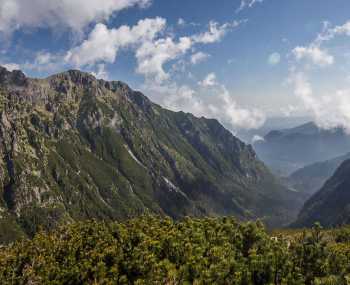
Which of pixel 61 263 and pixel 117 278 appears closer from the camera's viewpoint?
pixel 117 278

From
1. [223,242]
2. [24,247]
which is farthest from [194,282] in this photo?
[24,247]

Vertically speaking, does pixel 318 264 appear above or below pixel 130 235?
below

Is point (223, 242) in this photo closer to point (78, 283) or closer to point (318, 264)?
point (318, 264)

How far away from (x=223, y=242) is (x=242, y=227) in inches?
561

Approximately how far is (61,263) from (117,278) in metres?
31.6

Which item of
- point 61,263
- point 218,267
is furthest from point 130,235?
point 218,267

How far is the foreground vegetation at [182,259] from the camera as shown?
9369 centimetres

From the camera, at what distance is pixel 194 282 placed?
85.9 meters

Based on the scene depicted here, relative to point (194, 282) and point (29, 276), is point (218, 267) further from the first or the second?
point (29, 276)

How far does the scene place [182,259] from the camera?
339 ft

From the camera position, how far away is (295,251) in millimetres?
112312

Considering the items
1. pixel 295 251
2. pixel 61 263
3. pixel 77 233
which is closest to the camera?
pixel 295 251

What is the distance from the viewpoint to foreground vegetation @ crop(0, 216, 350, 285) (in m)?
93.7

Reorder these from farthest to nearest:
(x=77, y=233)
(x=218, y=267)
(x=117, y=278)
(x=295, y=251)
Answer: (x=77, y=233) → (x=295, y=251) → (x=117, y=278) → (x=218, y=267)
